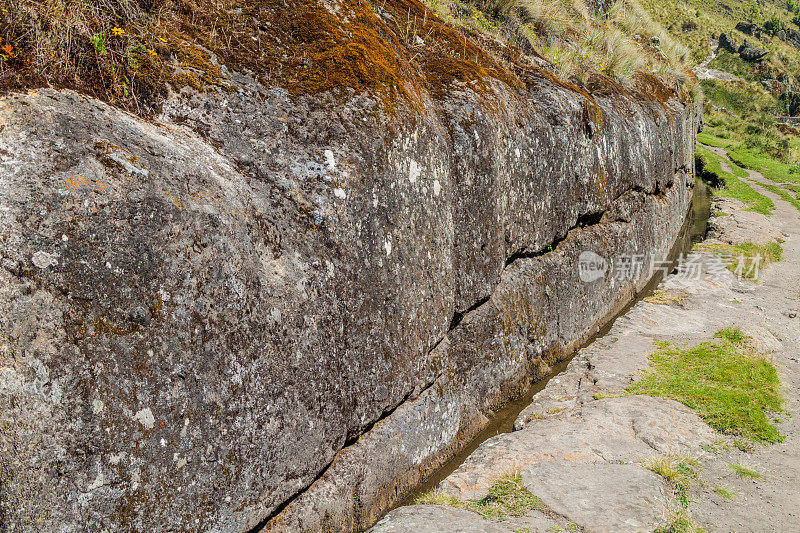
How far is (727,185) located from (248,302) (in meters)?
22.8

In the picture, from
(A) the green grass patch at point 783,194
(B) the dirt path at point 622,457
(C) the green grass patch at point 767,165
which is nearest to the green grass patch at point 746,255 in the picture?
(B) the dirt path at point 622,457

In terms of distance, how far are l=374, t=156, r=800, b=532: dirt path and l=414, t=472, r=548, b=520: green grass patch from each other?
0.06m

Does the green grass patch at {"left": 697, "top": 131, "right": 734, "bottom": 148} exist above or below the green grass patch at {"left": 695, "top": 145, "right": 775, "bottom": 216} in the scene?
above

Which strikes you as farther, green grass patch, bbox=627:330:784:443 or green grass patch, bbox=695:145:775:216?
green grass patch, bbox=695:145:775:216

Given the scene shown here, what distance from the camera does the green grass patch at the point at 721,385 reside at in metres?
5.98

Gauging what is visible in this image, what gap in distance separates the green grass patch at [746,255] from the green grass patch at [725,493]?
8.33 m

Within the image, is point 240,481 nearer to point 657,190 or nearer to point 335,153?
point 335,153

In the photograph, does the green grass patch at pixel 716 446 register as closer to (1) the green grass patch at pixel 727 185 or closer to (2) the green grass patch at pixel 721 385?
(2) the green grass patch at pixel 721 385

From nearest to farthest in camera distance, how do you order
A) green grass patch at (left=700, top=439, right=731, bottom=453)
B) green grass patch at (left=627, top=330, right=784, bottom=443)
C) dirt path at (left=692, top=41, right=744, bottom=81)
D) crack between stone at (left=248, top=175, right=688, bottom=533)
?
crack between stone at (left=248, top=175, right=688, bottom=533), green grass patch at (left=700, top=439, right=731, bottom=453), green grass patch at (left=627, top=330, right=784, bottom=443), dirt path at (left=692, top=41, right=744, bottom=81)

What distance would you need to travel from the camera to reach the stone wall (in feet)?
8.92

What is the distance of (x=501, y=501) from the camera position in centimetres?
446

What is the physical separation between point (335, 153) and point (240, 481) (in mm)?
2517

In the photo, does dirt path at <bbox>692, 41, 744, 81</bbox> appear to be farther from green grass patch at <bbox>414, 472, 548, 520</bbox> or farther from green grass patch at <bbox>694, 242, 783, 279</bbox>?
green grass patch at <bbox>414, 472, 548, 520</bbox>

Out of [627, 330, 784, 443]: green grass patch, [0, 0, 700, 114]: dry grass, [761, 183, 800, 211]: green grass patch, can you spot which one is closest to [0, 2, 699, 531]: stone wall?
[0, 0, 700, 114]: dry grass
